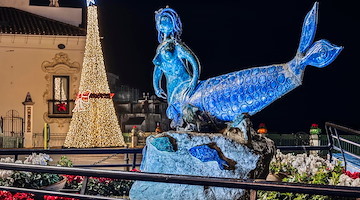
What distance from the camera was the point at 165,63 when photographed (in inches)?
297

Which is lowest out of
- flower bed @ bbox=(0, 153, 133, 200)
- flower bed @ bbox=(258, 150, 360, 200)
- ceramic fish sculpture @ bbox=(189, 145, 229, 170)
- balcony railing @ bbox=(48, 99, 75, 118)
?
flower bed @ bbox=(0, 153, 133, 200)

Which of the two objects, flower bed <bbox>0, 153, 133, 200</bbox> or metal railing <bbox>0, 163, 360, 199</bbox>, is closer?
metal railing <bbox>0, 163, 360, 199</bbox>

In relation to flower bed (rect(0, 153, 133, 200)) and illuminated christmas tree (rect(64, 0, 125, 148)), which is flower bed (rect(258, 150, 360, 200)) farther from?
illuminated christmas tree (rect(64, 0, 125, 148))

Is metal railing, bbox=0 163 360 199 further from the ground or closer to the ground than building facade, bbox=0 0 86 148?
closer to the ground

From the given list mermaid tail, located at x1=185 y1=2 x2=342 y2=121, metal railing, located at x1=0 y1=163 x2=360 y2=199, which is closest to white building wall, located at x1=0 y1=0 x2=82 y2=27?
mermaid tail, located at x1=185 y1=2 x2=342 y2=121

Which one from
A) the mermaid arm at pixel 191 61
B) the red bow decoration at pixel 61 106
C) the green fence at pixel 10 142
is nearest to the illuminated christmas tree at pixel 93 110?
the green fence at pixel 10 142

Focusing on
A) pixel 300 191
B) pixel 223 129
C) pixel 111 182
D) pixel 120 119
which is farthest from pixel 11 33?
pixel 300 191

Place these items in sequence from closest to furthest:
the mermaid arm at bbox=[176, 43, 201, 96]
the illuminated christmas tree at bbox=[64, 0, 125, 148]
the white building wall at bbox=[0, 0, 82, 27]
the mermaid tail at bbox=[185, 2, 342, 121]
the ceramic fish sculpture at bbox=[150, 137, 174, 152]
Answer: the mermaid tail at bbox=[185, 2, 342, 121] < the ceramic fish sculpture at bbox=[150, 137, 174, 152] < the mermaid arm at bbox=[176, 43, 201, 96] < the illuminated christmas tree at bbox=[64, 0, 125, 148] < the white building wall at bbox=[0, 0, 82, 27]

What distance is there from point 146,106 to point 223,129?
26.6 m

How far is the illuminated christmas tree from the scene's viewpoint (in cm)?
2364

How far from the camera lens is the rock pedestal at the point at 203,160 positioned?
6699mm

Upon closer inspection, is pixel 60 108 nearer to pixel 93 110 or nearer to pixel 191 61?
pixel 93 110

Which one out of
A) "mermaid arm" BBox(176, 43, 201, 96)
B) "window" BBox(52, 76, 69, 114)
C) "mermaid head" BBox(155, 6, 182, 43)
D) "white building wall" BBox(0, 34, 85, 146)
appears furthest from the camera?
"window" BBox(52, 76, 69, 114)

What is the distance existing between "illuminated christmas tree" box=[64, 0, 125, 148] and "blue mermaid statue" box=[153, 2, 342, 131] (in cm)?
1590
